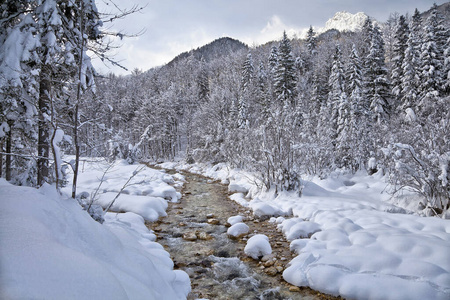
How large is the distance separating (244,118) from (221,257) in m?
22.0

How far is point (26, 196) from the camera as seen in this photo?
2.98 m

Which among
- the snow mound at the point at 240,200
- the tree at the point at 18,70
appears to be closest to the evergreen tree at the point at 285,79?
the snow mound at the point at 240,200

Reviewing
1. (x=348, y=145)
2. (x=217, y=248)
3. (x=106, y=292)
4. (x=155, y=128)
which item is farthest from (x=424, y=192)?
(x=155, y=128)

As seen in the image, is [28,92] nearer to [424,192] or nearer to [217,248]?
[217,248]

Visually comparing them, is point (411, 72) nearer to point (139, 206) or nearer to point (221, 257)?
point (221, 257)

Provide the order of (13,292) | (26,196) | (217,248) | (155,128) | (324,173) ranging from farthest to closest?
1. (155,128)
2. (324,173)
3. (217,248)
4. (26,196)
5. (13,292)

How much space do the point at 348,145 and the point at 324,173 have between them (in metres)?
4.18

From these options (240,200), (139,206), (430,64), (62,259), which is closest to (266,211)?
(240,200)

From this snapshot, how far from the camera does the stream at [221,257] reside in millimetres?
4457

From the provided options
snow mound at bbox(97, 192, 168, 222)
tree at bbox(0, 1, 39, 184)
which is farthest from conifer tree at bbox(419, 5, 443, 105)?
tree at bbox(0, 1, 39, 184)

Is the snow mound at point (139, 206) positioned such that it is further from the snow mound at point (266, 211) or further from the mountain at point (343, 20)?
the mountain at point (343, 20)

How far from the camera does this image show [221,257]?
5.86 meters

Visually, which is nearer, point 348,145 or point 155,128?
point 348,145

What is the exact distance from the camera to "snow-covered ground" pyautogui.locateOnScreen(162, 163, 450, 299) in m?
3.70
